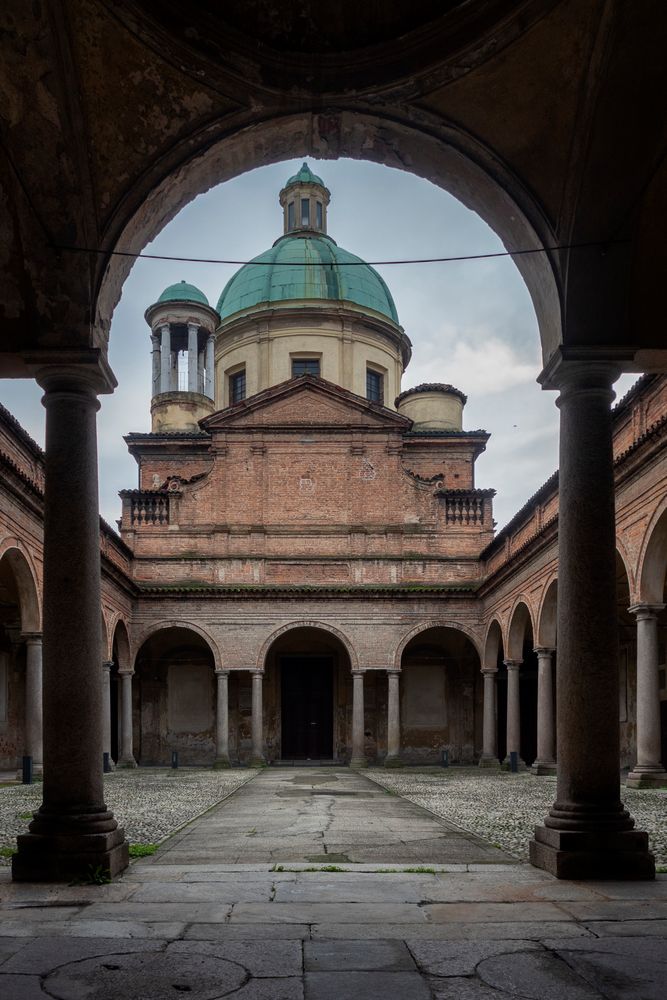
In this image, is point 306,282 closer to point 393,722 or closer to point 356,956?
point 393,722

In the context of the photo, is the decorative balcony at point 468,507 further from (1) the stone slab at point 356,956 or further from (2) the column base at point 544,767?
(1) the stone slab at point 356,956

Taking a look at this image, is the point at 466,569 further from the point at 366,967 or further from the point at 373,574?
the point at 366,967

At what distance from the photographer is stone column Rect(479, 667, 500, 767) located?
29578 mm

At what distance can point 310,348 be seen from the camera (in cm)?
3700

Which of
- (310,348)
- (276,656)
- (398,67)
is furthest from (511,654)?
(398,67)

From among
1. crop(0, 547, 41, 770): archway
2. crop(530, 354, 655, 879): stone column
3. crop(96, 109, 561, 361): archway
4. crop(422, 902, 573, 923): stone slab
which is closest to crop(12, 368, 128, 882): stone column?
crop(96, 109, 561, 361): archway

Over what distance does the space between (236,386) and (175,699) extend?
1243 cm

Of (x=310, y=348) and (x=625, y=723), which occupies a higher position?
(x=310, y=348)

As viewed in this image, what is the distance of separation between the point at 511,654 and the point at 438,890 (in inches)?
823

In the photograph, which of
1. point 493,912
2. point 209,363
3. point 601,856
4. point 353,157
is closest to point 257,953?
point 493,912

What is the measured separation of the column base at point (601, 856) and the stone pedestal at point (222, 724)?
23762 mm

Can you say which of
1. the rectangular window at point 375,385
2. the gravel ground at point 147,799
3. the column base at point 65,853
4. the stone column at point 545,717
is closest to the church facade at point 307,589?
the rectangular window at point 375,385

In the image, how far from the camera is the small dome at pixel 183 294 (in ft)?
116

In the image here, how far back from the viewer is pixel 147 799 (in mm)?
17188
